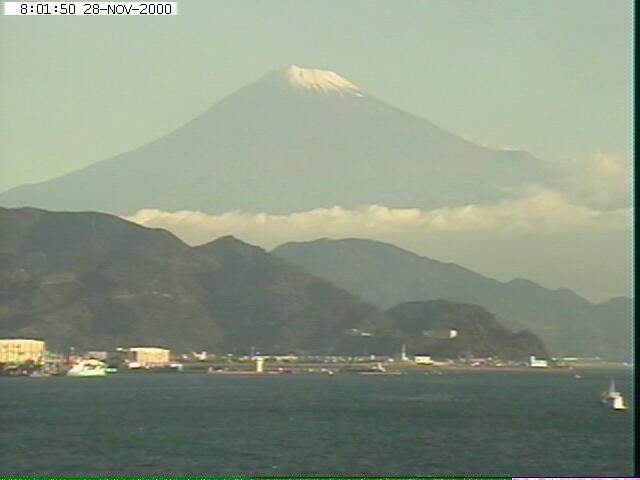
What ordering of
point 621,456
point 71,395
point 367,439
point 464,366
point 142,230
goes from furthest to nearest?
point 464,366 → point 142,230 → point 71,395 → point 367,439 → point 621,456

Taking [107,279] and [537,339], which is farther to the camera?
[537,339]

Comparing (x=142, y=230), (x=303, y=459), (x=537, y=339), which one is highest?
(x=142, y=230)

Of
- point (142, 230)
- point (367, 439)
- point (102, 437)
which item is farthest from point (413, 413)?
point (142, 230)

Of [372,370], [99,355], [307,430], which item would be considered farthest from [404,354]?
[307,430]

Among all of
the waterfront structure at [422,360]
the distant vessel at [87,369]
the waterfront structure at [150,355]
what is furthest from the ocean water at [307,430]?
the waterfront structure at [150,355]

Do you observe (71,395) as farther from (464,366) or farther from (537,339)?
(537,339)

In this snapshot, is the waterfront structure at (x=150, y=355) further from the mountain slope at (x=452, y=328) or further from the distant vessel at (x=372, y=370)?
the mountain slope at (x=452, y=328)

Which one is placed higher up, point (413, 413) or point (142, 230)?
point (142, 230)
